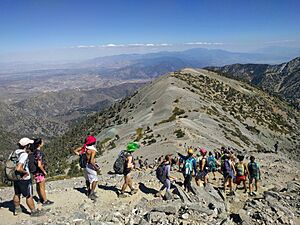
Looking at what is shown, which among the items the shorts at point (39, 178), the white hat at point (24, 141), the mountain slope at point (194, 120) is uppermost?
the white hat at point (24, 141)

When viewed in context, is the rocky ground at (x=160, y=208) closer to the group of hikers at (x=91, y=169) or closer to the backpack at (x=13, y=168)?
the group of hikers at (x=91, y=169)

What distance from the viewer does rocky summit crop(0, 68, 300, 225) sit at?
39.2ft

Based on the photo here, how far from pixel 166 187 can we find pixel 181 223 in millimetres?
2942

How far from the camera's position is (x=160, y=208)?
1193 centimetres

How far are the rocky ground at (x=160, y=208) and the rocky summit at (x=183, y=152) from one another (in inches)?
1.4

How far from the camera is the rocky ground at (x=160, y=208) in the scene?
11211 mm

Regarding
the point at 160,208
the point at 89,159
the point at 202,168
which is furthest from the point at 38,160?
the point at 202,168

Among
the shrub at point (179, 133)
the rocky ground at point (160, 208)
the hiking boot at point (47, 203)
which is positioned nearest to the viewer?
the rocky ground at point (160, 208)

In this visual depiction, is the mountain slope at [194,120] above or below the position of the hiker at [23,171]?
below

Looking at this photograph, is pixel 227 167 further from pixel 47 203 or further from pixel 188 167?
pixel 47 203

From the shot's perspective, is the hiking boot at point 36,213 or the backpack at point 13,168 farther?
the hiking boot at point 36,213

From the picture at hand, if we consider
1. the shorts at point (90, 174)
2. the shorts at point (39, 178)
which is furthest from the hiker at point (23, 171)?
the shorts at point (90, 174)

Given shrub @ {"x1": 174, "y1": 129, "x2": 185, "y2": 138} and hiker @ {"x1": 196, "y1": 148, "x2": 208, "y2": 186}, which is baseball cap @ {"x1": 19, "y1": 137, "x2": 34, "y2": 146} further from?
shrub @ {"x1": 174, "y1": 129, "x2": 185, "y2": 138}

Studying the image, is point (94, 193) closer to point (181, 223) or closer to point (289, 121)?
point (181, 223)
